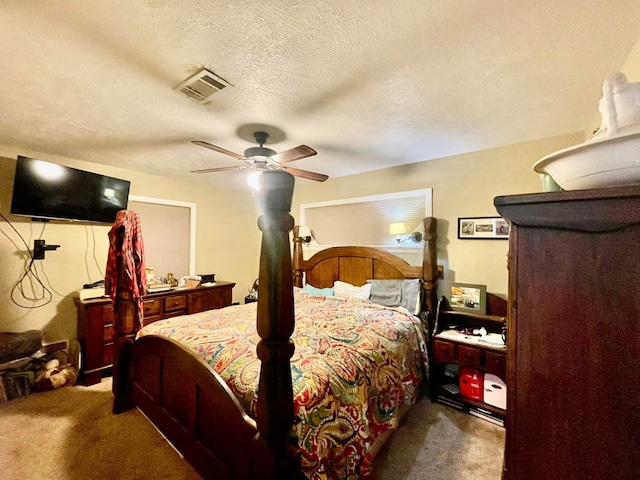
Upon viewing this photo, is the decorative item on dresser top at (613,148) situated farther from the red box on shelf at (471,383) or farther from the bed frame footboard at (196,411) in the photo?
the red box on shelf at (471,383)

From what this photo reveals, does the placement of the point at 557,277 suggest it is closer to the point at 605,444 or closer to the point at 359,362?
the point at 605,444

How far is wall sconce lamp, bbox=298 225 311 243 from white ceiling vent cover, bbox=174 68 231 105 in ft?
8.46

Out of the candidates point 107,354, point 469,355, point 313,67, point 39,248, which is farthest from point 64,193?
point 469,355

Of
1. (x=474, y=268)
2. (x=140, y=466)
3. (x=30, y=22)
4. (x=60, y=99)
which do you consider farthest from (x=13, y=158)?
(x=474, y=268)

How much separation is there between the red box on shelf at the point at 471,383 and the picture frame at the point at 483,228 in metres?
1.31

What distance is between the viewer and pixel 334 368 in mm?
1559

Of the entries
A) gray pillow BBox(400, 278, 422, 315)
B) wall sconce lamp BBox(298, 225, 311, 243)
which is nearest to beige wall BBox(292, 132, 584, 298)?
gray pillow BBox(400, 278, 422, 315)

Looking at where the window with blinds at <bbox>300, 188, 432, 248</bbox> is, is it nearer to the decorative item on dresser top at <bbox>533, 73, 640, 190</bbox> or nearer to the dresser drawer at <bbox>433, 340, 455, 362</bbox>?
the dresser drawer at <bbox>433, 340, 455, 362</bbox>

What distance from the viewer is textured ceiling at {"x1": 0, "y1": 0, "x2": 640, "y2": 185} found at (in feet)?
3.91

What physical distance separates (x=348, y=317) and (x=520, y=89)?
84.0 inches

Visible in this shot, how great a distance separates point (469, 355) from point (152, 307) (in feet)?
11.7

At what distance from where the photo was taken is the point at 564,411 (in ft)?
2.12

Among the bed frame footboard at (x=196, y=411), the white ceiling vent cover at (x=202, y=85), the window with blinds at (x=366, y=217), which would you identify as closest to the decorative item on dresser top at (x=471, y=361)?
the window with blinds at (x=366, y=217)

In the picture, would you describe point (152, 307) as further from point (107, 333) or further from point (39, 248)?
point (39, 248)
